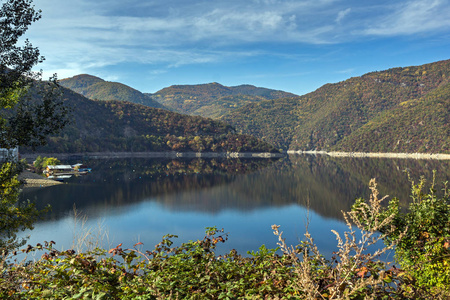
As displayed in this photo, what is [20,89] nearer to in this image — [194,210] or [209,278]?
[209,278]

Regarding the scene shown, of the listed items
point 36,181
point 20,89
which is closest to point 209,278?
point 20,89

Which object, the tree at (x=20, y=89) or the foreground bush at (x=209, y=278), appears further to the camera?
the tree at (x=20, y=89)

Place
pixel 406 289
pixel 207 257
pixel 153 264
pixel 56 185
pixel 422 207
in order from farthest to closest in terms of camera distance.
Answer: pixel 56 185 → pixel 422 207 → pixel 207 257 → pixel 153 264 → pixel 406 289

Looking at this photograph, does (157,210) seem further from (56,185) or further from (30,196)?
(56,185)

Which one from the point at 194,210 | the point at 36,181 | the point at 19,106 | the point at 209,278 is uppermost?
the point at 19,106

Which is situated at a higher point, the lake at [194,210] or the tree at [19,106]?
the tree at [19,106]

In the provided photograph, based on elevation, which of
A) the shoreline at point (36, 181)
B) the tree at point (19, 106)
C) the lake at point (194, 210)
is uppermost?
the tree at point (19, 106)

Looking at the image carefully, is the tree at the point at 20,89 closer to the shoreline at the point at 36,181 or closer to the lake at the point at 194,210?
the lake at the point at 194,210

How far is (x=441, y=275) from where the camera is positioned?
22.8ft

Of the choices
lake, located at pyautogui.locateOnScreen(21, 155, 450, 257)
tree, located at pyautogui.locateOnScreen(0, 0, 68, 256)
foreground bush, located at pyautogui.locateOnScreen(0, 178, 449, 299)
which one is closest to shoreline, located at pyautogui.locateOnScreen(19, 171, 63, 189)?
lake, located at pyautogui.locateOnScreen(21, 155, 450, 257)

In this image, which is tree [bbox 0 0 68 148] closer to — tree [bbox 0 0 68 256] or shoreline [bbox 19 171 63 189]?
tree [bbox 0 0 68 256]

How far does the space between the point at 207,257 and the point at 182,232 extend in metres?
28.3

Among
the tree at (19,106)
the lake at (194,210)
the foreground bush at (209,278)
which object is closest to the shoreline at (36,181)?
the lake at (194,210)

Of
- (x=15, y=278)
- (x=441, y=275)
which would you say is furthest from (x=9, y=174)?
(x=441, y=275)
